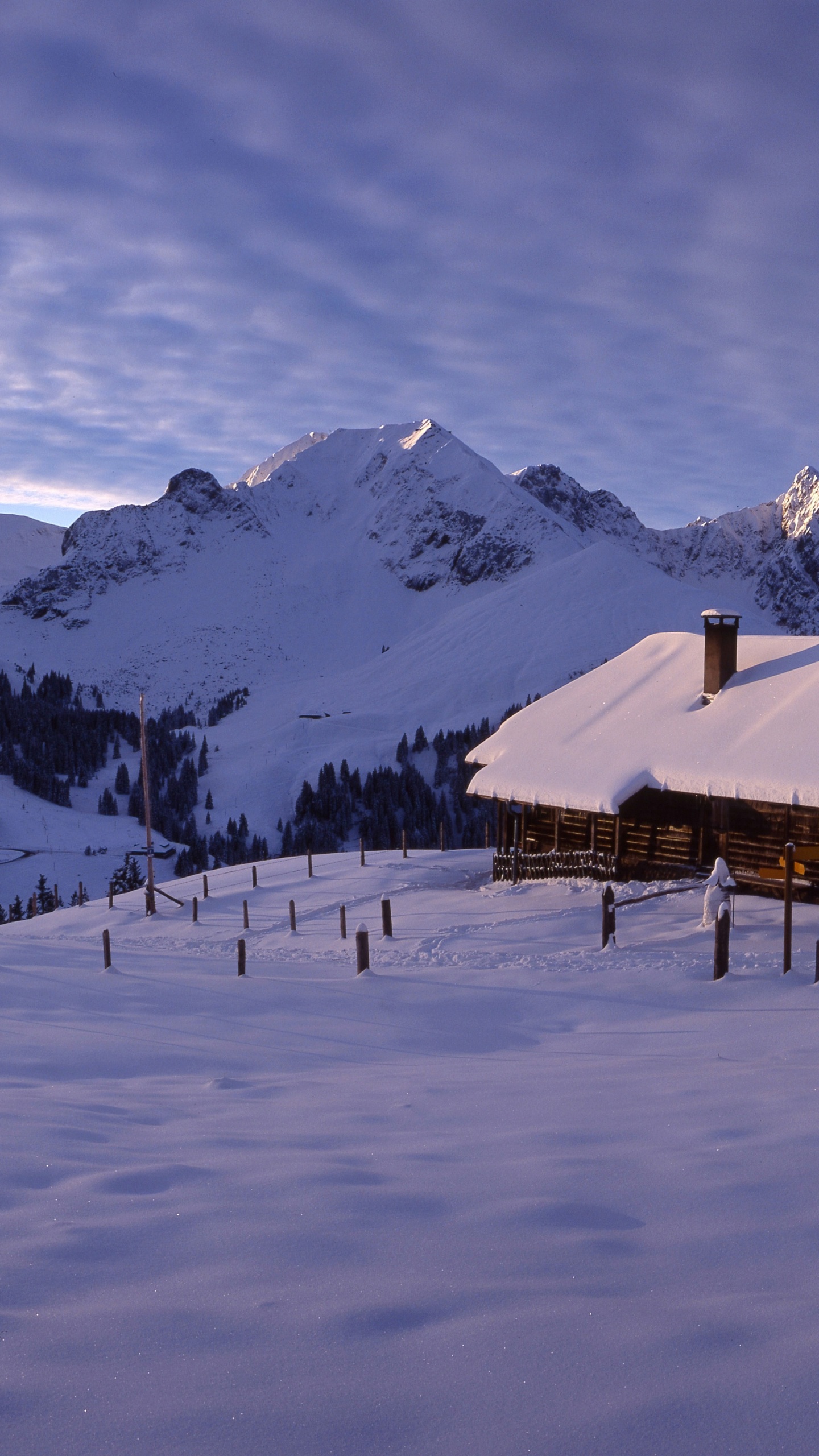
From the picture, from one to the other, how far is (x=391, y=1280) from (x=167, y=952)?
54.3ft

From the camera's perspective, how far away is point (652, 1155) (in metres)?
5.18

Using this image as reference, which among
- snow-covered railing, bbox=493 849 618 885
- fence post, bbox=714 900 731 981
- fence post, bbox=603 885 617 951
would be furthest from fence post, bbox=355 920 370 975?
snow-covered railing, bbox=493 849 618 885

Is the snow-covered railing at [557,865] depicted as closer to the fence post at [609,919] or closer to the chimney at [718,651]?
the chimney at [718,651]

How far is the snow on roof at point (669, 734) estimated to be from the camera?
18.6m

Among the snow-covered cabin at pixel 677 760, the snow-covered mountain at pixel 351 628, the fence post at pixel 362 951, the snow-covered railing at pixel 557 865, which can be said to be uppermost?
the snow-covered mountain at pixel 351 628

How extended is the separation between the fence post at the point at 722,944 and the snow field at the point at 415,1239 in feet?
3.62

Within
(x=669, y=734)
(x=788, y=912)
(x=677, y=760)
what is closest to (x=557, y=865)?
(x=669, y=734)

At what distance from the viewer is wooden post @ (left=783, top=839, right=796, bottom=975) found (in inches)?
466

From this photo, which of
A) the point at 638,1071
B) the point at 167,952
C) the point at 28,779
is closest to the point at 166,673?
the point at 28,779

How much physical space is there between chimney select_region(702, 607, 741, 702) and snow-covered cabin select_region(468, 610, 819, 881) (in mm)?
31

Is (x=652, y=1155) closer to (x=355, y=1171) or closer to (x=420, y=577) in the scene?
(x=355, y=1171)

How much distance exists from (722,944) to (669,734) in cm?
985

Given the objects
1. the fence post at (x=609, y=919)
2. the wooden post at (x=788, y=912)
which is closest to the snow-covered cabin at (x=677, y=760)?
the wooden post at (x=788, y=912)

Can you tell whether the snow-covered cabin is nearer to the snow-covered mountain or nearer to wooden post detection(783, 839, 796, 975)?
wooden post detection(783, 839, 796, 975)
